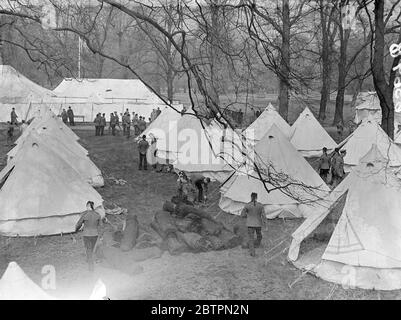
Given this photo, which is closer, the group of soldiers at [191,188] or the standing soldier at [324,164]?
the group of soldiers at [191,188]

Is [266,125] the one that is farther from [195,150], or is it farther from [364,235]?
[364,235]

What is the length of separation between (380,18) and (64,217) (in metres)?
9.60

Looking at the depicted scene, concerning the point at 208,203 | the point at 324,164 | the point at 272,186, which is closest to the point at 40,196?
the point at 208,203

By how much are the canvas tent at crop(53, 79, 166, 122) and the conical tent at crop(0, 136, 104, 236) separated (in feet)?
67.0

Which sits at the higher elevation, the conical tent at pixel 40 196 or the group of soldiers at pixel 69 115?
the group of soldiers at pixel 69 115

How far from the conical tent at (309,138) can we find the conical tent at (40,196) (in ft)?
41.2

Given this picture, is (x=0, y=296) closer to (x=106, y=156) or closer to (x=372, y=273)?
(x=372, y=273)

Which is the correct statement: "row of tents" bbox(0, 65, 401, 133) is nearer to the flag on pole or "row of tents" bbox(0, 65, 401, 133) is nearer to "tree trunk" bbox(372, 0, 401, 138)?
"tree trunk" bbox(372, 0, 401, 138)

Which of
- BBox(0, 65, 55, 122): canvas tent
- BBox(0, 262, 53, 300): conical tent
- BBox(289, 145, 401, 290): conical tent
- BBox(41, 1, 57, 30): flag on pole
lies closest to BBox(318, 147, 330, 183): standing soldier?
BBox(289, 145, 401, 290): conical tent

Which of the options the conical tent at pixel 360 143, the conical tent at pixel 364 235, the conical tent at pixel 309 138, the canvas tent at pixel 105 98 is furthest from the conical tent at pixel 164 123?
the conical tent at pixel 364 235

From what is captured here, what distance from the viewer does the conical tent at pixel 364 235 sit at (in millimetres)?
8672

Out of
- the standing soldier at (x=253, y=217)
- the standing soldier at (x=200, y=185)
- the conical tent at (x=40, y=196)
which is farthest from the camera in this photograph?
the standing soldier at (x=200, y=185)

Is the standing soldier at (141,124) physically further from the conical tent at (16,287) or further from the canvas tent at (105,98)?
the conical tent at (16,287)

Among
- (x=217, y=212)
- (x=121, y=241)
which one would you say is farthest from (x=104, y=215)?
(x=217, y=212)
